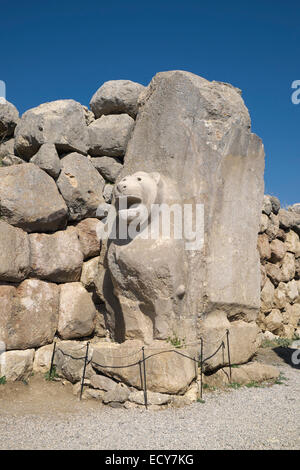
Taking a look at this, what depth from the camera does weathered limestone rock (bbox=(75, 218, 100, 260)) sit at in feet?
17.1

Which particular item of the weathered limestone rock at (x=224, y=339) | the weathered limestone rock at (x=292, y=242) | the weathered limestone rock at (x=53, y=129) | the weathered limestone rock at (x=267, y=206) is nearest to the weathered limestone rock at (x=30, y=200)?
the weathered limestone rock at (x=53, y=129)

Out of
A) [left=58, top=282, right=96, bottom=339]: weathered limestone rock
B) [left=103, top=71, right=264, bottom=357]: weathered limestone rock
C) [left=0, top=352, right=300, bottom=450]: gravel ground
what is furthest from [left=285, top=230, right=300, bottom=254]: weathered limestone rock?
[left=58, top=282, right=96, bottom=339]: weathered limestone rock

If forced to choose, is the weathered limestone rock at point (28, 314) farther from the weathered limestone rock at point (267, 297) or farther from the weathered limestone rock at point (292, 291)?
the weathered limestone rock at point (292, 291)

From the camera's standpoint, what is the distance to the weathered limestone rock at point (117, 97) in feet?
18.6

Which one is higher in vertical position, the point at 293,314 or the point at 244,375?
the point at 293,314

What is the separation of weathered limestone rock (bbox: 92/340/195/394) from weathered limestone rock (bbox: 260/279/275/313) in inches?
144

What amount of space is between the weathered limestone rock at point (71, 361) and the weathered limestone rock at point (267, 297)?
396 centimetres

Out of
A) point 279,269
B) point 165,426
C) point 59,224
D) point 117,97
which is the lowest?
point 165,426

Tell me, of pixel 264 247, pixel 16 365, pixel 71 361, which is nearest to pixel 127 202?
pixel 71 361

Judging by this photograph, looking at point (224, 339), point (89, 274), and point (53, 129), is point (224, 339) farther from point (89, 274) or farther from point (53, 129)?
point (53, 129)

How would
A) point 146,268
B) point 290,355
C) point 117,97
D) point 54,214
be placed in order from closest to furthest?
point 146,268
point 54,214
point 117,97
point 290,355

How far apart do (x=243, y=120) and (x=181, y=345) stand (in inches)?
104

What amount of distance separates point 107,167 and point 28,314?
2.13m

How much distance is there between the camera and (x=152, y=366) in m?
3.97
